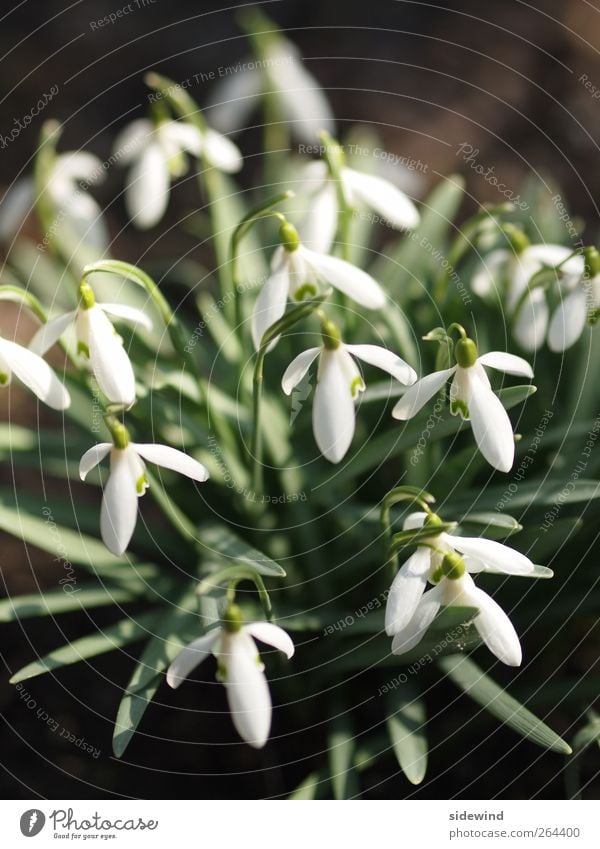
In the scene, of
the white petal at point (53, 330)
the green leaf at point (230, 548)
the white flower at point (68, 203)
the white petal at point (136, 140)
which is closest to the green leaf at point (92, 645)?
the green leaf at point (230, 548)

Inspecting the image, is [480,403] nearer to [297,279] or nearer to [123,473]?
[297,279]

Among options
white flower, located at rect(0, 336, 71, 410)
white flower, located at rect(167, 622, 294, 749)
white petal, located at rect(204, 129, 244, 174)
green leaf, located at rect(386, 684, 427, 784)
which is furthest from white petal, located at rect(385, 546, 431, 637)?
white petal, located at rect(204, 129, 244, 174)

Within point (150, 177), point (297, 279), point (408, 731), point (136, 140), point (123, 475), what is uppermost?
point (136, 140)

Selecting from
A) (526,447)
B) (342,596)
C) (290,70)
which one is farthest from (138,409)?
(290,70)

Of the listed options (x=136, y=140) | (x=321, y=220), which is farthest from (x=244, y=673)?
(x=136, y=140)

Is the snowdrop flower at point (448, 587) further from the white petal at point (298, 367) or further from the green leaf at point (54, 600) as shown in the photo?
the green leaf at point (54, 600)

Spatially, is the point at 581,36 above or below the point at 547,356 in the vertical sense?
above

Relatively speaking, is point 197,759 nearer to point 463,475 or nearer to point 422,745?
point 422,745
